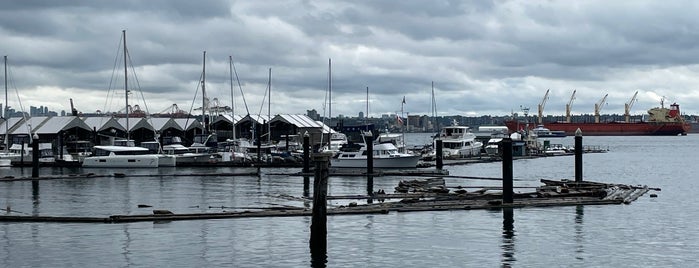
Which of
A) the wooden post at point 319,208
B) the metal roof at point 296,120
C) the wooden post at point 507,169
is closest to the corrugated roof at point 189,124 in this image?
the metal roof at point 296,120

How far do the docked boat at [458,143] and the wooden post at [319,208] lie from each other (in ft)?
253

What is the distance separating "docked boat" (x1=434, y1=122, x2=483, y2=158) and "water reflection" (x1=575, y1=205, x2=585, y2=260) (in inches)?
2483

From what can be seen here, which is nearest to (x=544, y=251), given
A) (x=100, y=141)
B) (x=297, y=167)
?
(x=297, y=167)

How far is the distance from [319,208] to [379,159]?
54.9m

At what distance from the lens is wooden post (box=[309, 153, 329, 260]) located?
32375mm

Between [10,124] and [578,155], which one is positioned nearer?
[578,155]

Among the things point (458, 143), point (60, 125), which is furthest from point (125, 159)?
point (458, 143)

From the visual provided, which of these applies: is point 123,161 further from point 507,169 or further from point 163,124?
point 507,169

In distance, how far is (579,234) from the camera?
1550 inches

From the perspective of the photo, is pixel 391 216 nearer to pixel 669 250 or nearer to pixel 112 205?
pixel 669 250

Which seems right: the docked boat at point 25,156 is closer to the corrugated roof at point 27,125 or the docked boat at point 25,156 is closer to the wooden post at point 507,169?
the corrugated roof at point 27,125

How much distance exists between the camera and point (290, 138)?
143500 millimetres

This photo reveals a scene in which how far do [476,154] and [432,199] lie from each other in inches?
2723

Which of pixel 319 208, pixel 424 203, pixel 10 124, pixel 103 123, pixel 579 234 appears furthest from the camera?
pixel 10 124
